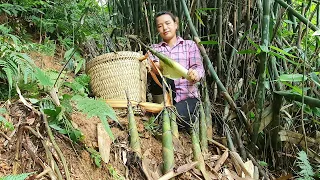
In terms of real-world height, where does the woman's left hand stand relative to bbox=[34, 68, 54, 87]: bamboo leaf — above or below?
below

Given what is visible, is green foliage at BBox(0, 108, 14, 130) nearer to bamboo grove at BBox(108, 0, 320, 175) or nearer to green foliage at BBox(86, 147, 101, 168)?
green foliage at BBox(86, 147, 101, 168)

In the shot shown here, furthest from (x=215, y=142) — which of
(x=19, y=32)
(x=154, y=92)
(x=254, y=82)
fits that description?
(x=19, y=32)

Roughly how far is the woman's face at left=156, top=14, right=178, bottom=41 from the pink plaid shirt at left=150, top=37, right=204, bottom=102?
0.20ft

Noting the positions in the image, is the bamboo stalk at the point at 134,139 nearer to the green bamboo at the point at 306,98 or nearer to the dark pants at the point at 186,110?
the dark pants at the point at 186,110

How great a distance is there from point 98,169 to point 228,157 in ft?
2.54

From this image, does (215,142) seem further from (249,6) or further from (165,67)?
(249,6)

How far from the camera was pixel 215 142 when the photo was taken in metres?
2.02

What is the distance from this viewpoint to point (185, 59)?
7.47 ft

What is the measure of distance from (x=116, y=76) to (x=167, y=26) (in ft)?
1.39

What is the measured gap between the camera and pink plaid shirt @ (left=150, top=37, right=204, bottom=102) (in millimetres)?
2223

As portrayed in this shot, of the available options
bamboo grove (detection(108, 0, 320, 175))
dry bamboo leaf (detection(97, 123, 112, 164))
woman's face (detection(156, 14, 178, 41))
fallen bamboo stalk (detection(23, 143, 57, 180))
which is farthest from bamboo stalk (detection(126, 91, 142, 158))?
woman's face (detection(156, 14, 178, 41))

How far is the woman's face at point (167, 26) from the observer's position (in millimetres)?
2227

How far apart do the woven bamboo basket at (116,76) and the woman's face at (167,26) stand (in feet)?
0.79

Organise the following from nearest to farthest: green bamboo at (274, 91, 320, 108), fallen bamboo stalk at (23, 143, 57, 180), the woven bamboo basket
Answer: fallen bamboo stalk at (23, 143, 57, 180), green bamboo at (274, 91, 320, 108), the woven bamboo basket
